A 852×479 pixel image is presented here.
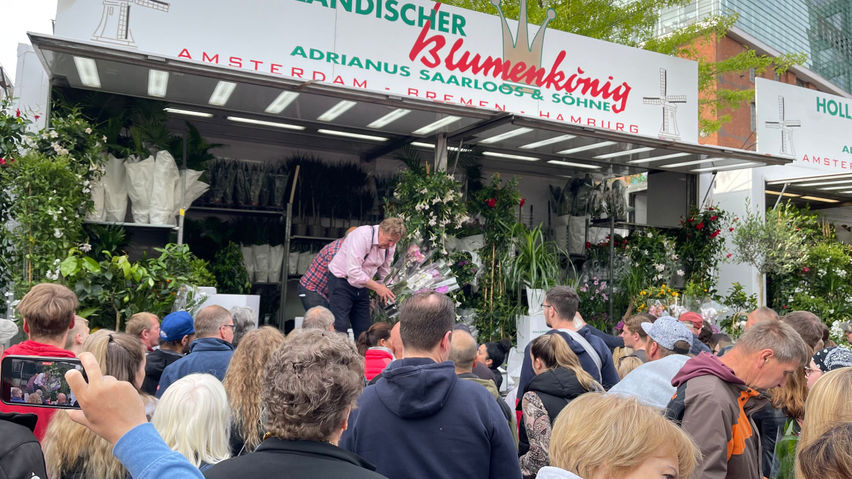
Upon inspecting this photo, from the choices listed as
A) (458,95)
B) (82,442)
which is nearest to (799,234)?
(458,95)

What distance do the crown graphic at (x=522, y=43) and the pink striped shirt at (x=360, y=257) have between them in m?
3.56

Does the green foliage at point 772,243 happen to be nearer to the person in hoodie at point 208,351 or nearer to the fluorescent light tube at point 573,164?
the fluorescent light tube at point 573,164

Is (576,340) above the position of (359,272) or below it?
below

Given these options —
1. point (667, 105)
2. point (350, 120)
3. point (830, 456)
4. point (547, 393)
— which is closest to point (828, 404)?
point (830, 456)

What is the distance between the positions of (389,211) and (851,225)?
10.9 m

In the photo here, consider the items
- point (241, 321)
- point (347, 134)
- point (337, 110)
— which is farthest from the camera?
point (347, 134)

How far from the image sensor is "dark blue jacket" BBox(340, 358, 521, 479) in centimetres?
228

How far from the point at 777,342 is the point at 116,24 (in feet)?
21.8

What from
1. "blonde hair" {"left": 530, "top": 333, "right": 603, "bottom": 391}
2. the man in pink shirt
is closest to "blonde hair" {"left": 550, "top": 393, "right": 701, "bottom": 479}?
"blonde hair" {"left": 530, "top": 333, "right": 603, "bottom": 391}

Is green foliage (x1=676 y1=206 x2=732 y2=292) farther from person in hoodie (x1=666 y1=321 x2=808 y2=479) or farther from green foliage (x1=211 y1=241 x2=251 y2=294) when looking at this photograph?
person in hoodie (x1=666 y1=321 x2=808 y2=479)

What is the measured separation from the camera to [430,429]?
2.30 m

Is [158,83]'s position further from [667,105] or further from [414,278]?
[667,105]

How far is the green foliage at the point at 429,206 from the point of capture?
7.76 m

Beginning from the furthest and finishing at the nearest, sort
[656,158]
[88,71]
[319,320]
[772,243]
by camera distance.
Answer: [772,243]
[656,158]
[88,71]
[319,320]
